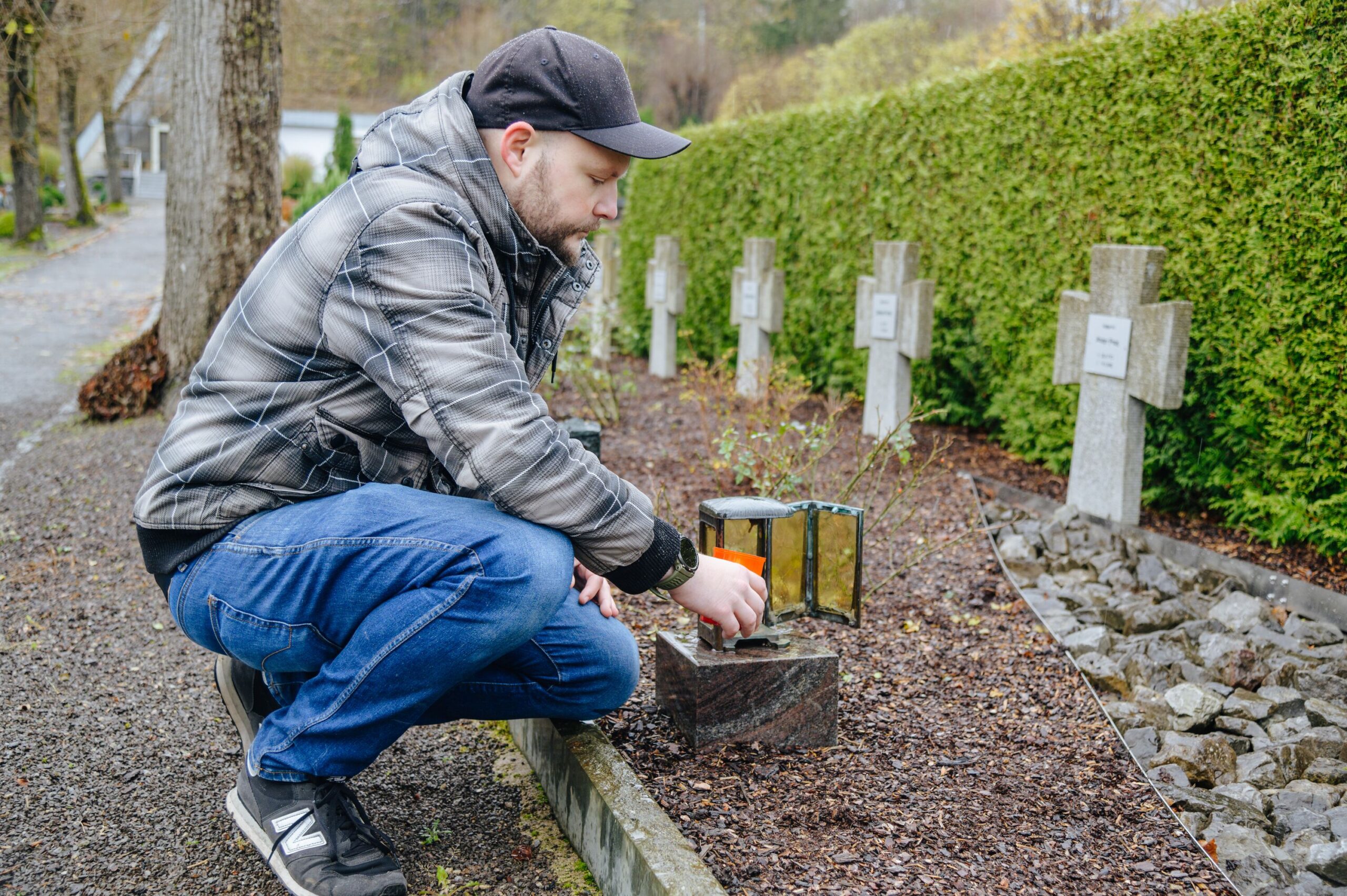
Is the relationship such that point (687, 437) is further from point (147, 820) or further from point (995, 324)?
point (147, 820)

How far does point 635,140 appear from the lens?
198 cm

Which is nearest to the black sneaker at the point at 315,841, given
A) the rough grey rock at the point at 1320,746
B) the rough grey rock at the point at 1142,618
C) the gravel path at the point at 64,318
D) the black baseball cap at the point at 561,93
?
the black baseball cap at the point at 561,93

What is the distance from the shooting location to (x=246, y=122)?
6.23 metres

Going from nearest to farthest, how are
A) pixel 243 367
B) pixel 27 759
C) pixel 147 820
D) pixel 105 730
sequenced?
pixel 243 367
pixel 147 820
pixel 27 759
pixel 105 730

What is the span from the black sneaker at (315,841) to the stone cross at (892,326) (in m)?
4.70

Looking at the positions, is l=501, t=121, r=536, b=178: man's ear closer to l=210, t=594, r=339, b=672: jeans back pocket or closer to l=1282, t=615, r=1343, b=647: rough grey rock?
l=210, t=594, r=339, b=672: jeans back pocket

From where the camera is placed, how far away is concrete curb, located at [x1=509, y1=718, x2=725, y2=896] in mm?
1900

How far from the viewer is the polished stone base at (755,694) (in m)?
2.42

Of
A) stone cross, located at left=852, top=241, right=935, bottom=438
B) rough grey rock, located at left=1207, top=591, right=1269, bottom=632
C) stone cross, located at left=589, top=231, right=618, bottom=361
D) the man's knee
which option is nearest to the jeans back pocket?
the man's knee

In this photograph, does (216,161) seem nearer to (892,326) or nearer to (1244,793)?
(892,326)

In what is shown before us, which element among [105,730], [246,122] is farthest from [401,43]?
[105,730]

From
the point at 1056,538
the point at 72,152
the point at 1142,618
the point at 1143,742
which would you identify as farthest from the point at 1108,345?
the point at 72,152

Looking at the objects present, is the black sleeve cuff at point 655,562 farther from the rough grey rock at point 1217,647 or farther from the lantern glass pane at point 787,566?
the rough grey rock at point 1217,647

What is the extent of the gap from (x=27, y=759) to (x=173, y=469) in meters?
1.12
